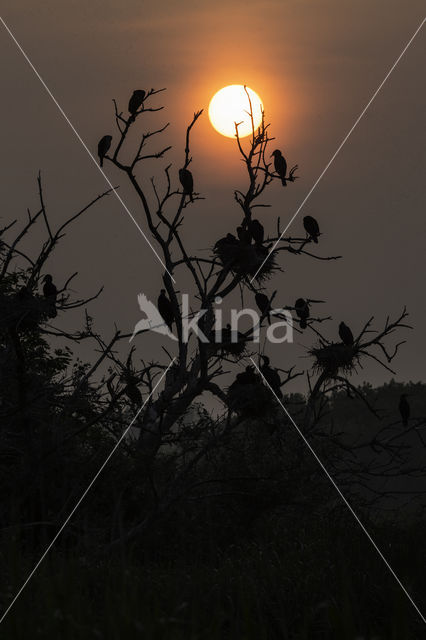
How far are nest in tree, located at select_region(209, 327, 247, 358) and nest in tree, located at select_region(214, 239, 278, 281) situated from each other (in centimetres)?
73

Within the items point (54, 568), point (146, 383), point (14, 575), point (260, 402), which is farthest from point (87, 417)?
point (14, 575)

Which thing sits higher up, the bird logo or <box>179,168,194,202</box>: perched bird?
<box>179,168,194,202</box>: perched bird

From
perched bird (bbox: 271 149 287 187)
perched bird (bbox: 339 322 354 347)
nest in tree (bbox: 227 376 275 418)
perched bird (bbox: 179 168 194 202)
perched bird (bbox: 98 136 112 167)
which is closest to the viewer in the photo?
nest in tree (bbox: 227 376 275 418)

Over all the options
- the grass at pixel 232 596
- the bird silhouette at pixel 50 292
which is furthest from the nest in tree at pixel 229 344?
Answer: the grass at pixel 232 596

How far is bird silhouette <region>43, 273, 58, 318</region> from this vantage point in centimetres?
844

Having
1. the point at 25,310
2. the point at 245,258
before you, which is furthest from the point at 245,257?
the point at 25,310

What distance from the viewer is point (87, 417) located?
10.4 meters

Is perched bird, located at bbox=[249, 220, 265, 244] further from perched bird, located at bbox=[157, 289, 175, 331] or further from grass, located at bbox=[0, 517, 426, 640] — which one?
grass, located at bbox=[0, 517, 426, 640]

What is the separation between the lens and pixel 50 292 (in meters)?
8.76

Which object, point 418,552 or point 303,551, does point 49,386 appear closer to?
point 303,551

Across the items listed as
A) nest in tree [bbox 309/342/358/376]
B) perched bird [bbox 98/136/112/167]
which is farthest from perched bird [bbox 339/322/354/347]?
perched bird [bbox 98/136/112/167]

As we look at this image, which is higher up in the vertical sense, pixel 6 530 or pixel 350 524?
pixel 350 524

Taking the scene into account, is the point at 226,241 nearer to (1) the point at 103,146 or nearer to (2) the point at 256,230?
(2) the point at 256,230

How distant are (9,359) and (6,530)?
326cm
